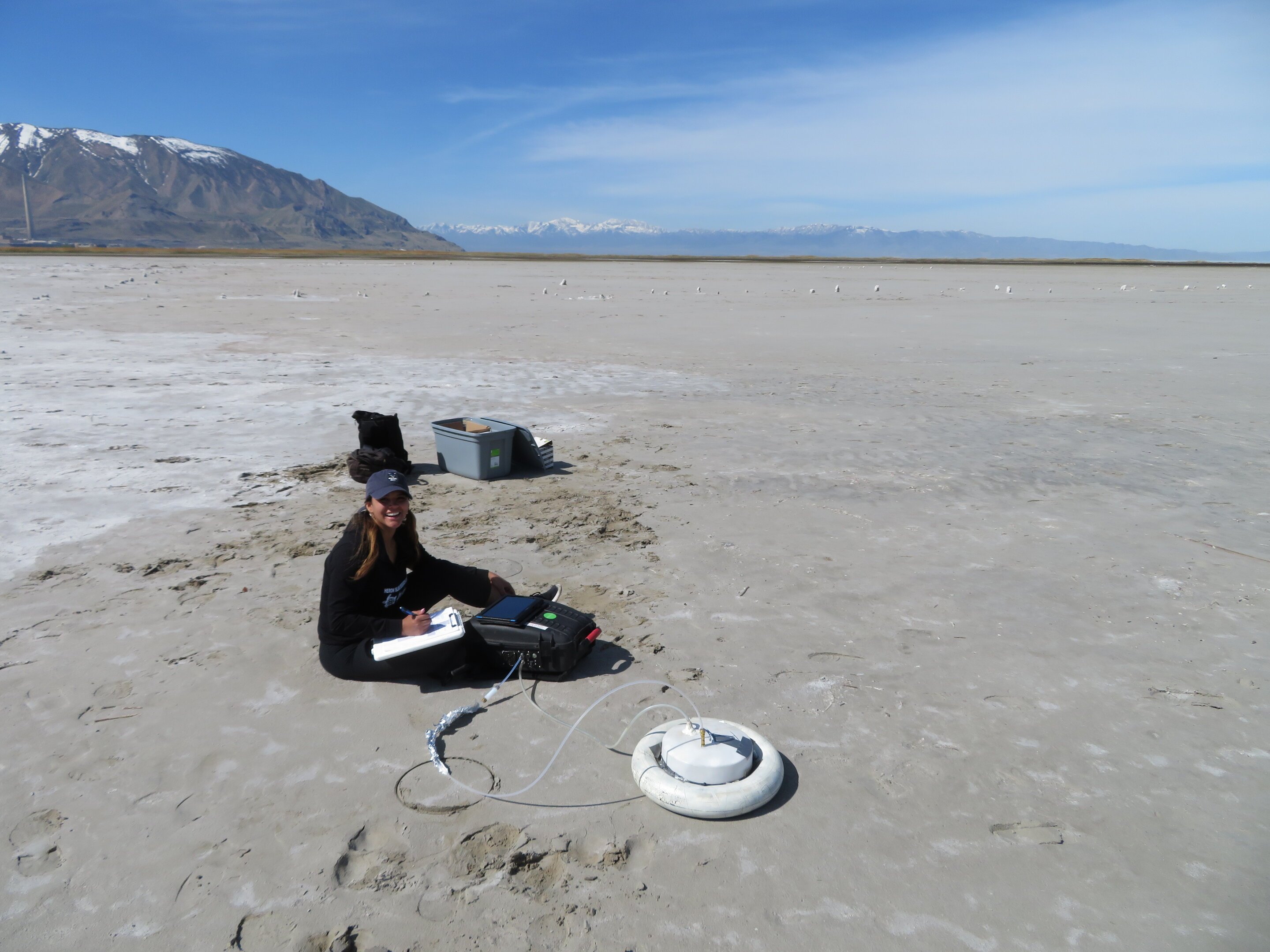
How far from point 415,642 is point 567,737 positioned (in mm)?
873

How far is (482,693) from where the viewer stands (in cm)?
386

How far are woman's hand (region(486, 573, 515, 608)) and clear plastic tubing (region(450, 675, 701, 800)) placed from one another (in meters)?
0.63

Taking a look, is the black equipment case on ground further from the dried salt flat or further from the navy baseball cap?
the dried salt flat

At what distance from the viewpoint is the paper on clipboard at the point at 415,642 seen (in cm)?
368

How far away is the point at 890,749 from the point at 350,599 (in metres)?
2.61

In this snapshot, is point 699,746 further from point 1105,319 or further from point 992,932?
point 1105,319

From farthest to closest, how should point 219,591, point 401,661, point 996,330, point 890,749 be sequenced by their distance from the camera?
point 996,330 → point 219,591 → point 401,661 → point 890,749

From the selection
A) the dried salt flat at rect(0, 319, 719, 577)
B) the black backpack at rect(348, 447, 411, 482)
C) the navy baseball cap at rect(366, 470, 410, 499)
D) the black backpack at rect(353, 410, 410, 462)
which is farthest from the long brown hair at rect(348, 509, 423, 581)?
the dried salt flat at rect(0, 319, 719, 577)

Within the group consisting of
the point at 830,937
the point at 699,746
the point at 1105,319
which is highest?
the point at 1105,319

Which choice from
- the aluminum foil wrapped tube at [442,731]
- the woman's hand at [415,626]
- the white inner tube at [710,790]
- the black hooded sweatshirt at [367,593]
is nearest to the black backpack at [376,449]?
the black hooded sweatshirt at [367,593]

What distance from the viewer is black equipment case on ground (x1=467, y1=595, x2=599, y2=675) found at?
3844 mm

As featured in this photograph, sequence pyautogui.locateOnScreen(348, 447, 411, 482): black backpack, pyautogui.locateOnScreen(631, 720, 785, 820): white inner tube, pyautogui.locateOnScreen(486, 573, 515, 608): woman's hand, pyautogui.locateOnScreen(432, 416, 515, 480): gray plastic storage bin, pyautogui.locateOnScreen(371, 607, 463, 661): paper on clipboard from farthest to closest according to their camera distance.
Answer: pyautogui.locateOnScreen(432, 416, 515, 480): gray plastic storage bin, pyautogui.locateOnScreen(348, 447, 411, 482): black backpack, pyautogui.locateOnScreen(486, 573, 515, 608): woman's hand, pyautogui.locateOnScreen(371, 607, 463, 661): paper on clipboard, pyautogui.locateOnScreen(631, 720, 785, 820): white inner tube

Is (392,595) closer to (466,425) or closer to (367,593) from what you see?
(367,593)

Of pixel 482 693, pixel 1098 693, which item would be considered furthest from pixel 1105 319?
pixel 482 693
